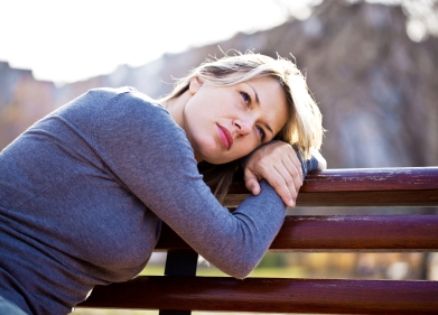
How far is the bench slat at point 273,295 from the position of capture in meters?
1.91

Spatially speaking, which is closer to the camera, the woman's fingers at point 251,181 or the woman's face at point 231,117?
the woman's fingers at point 251,181

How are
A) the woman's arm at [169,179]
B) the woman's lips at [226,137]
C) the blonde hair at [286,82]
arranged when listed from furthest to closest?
the blonde hair at [286,82] → the woman's lips at [226,137] → the woman's arm at [169,179]

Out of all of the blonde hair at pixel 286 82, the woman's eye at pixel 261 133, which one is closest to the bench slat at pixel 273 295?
the blonde hair at pixel 286 82

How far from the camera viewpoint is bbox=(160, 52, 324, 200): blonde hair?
2.33 metres

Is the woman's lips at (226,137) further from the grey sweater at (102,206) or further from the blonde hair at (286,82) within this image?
the grey sweater at (102,206)

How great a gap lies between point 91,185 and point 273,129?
0.74m

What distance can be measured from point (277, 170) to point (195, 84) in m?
0.48

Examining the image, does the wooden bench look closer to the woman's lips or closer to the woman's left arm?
the woman's left arm

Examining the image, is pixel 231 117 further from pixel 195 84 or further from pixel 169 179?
pixel 169 179

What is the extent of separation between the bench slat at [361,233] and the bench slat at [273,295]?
0.36 ft

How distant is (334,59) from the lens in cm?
1922

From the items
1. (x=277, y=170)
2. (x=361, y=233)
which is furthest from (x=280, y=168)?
(x=361, y=233)

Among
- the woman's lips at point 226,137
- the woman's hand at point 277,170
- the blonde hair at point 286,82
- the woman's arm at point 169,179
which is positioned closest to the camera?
the woman's arm at point 169,179

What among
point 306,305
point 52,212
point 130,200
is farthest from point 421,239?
point 52,212
